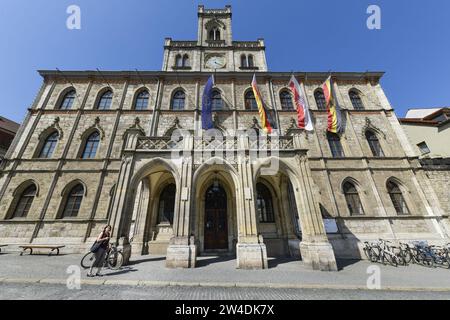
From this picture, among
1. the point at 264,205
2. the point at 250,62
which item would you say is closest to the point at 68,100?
the point at 250,62

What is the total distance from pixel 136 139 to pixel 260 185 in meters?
8.80

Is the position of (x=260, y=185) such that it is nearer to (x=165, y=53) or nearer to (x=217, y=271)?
(x=217, y=271)

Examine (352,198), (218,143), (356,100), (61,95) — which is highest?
(61,95)

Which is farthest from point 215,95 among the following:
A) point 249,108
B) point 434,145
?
point 434,145

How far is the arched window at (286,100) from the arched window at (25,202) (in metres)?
20.6

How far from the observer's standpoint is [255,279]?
19.0ft

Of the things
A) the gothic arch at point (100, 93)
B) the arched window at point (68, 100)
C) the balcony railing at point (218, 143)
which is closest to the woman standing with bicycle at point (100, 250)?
the balcony railing at point (218, 143)

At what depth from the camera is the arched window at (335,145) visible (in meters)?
13.8

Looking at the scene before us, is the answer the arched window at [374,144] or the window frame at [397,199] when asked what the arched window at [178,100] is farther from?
the window frame at [397,199]

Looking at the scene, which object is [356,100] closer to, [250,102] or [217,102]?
[250,102]

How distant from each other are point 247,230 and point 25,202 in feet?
50.7

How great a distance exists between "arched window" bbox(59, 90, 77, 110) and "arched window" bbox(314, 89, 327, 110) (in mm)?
22475

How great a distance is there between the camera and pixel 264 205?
12.1 meters

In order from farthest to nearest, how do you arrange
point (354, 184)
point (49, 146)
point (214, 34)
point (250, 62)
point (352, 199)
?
1. point (214, 34)
2. point (250, 62)
3. point (49, 146)
4. point (354, 184)
5. point (352, 199)
